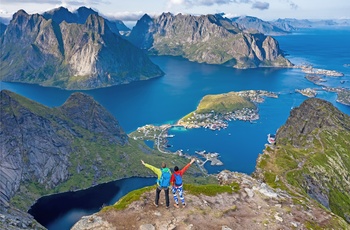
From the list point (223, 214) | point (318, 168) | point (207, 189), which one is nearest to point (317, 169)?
point (318, 168)

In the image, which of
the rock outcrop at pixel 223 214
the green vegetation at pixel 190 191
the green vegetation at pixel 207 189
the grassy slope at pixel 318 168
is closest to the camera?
the rock outcrop at pixel 223 214

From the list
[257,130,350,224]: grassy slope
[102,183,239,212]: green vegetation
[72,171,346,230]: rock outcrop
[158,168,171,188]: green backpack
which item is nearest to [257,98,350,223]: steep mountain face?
[257,130,350,224]: grassy slope

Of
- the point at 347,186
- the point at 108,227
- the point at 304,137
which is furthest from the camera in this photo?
the point at 304,137

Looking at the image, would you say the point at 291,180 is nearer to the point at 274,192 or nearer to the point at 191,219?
the point at 274,192

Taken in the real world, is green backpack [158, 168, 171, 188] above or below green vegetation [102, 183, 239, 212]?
above

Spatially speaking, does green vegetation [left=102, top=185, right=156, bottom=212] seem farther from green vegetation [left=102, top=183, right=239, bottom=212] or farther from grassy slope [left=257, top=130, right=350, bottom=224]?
grassy slope [left=257, top=130, right=350, bottom=224]

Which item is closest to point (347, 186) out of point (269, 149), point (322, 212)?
point (269, 149)

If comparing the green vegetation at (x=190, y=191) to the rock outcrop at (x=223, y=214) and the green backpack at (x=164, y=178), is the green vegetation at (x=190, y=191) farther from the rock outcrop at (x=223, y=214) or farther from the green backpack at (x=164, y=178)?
the green backpack at (x=164, y=178)

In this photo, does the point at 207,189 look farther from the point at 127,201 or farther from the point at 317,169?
the point at 317,169

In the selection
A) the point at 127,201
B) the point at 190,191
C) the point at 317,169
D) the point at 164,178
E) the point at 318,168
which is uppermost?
the point at 164,178

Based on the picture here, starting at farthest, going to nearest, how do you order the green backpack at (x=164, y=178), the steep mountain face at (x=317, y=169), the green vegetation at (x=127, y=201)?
1. the steep mountain face at (x=317, y=169)
2. the green vegetation at (x=127, y=201)
3. the green backpack at (x=164, y=178)

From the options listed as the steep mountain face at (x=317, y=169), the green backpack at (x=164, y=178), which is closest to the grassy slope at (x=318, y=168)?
the steep mountain face at (x=317, y=169)
